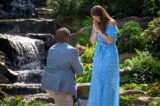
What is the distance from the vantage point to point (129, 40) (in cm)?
1130

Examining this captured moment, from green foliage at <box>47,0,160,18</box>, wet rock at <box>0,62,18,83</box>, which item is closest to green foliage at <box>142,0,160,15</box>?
green foliage at <box>47,0,160,18</box>

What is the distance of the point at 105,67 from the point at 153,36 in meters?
6.89

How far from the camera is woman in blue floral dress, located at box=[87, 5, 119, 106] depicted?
412cm

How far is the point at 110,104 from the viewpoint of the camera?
4164mm

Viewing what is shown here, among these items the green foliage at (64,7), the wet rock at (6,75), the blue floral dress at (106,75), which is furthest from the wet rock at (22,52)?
the blue floral dress at (106,75)

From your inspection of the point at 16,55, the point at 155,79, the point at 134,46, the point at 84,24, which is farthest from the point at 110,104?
the point at 84,24

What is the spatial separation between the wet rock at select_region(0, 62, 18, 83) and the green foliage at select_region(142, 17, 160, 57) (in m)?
4.48

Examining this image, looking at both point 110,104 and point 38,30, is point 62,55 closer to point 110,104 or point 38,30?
point 110,104

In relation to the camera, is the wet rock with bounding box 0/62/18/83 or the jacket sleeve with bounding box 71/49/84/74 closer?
the jacket sleeve with bounding box 71/49/84/74

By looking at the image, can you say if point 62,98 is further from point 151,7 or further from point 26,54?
point 151,7

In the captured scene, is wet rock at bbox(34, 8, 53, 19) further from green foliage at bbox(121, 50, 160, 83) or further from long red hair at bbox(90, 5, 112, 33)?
long red hair at bbox(90, 5, 112, 33)

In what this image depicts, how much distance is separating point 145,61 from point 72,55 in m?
5.76

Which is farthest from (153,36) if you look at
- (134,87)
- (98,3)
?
(98,3)

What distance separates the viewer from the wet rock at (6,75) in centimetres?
921
